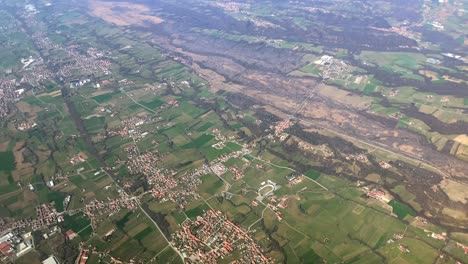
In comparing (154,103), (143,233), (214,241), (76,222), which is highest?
(214,241)

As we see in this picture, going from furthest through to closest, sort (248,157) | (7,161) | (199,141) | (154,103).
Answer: (154,103)
(199,141)
(7,161)
(248,157)

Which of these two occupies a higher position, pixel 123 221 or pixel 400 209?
pixel 400 209

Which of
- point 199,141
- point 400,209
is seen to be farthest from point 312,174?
point 199,141

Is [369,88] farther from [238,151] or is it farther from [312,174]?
[238,151]

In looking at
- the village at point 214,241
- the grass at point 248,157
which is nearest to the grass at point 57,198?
the village at point 214,241

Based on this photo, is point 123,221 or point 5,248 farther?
point 123,221

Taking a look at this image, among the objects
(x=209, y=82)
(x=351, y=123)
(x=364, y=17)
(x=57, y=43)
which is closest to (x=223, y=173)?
(x=351, y=123)

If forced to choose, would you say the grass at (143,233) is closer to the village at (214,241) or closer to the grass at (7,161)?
the village at (214,241)

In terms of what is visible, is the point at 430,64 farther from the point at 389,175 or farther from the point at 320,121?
the point at 389,175
